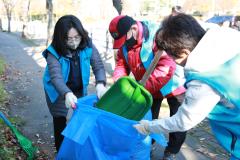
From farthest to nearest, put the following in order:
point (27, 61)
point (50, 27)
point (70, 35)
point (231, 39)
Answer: point (50, 27), point (27, 61), point (70, 35), point (231, 39)

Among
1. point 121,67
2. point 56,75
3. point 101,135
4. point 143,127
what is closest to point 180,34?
point 143,127

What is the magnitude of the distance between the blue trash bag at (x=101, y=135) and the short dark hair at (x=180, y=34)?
0.63 m

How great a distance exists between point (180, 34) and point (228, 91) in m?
0.38

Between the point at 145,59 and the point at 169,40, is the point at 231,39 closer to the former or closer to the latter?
the point at 169,40

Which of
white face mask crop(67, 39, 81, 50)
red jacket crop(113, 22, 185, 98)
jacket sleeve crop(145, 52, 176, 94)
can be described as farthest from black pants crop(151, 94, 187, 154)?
white face mask crop(67, 39, 81, 50)

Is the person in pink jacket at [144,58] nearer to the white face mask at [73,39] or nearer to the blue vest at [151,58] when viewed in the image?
the blue vest at [151,58]

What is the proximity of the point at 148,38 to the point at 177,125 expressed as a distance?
1218 millimetres

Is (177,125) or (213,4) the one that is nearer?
A: (177,125)

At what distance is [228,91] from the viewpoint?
162cm

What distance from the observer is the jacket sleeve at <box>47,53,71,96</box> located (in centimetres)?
266

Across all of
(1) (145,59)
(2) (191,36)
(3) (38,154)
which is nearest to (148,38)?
(1) (145,59)

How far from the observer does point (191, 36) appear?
1716 millimetres

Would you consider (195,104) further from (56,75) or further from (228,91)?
(56,75)

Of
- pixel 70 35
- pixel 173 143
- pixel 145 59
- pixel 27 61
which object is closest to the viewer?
pixel 70 35
